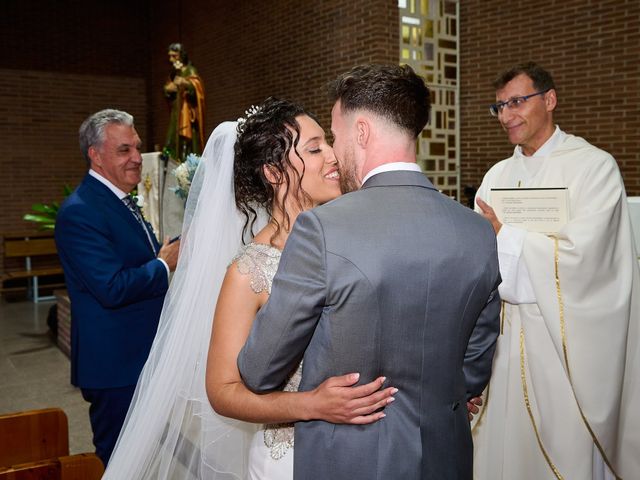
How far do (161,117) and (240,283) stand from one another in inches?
494

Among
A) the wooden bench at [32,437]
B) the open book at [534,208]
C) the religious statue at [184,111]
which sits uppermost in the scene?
the religious statue at [184,111]

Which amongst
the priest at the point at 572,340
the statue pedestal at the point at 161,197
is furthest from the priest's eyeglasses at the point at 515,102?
the statue pedestal at the point at 161,197

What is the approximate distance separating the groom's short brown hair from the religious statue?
209 inches

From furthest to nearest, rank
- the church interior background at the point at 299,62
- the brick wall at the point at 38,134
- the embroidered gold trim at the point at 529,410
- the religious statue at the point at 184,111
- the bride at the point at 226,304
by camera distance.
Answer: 1. the brick wall at the point at 38,134
2. the church interior background at the point at 299,62
3. the religious statue at the point at 184,111
4. the embroidered gold trim at the point at 529,410
5. the bride at the point at 226,304

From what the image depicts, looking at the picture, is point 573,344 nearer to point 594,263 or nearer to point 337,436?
point 594,263

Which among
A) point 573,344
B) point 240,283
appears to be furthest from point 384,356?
point 573,344

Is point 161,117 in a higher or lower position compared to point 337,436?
higher

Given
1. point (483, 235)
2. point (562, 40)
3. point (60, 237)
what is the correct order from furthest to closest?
point (562, 40)
point (60, 237)
point (483, 235)

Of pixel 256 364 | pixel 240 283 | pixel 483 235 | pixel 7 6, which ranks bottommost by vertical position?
pixel 256 364

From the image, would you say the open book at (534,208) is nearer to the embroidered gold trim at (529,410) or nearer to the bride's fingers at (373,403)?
the embroidered gold trim at (529,410)

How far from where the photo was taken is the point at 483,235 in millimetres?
1573

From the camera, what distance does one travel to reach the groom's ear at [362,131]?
1535 mm

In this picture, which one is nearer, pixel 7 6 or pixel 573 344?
pixel 573 344

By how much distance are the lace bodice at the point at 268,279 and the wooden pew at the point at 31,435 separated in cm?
104
